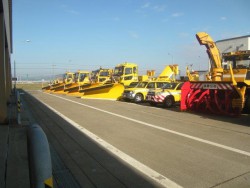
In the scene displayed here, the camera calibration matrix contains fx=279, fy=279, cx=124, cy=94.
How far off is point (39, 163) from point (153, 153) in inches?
185

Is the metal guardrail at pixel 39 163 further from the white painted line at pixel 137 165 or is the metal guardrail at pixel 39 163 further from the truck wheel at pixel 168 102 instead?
the truck wheel at pixel 168 102

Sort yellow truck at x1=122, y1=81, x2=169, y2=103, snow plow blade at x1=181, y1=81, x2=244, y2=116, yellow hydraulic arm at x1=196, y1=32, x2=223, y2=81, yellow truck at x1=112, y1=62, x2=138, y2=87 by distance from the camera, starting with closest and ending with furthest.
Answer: snow plow blade at x1=181, y1=81, x2=244, y2=116 → yellow hydraulic arm at x1=196, y1=32, x2=223, y2=81 → yellow truck at x1=122, y1=81, x2=169, y2=103 → yellow truck at x1=112, y1=62, x2=138, y2=87

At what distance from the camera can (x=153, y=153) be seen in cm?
668

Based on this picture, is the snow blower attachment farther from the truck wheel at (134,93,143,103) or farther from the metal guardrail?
the metal guardrail

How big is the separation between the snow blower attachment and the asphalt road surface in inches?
72.7

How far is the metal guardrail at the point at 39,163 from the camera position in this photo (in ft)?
7.20

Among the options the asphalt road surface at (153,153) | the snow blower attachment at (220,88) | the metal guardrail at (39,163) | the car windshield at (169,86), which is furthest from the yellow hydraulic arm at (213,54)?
the metal guardrail at (39,163)

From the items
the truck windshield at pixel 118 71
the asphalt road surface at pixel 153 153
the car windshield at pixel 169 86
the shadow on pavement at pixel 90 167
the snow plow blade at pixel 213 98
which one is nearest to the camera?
the shadow on pavement at pixel 90 167

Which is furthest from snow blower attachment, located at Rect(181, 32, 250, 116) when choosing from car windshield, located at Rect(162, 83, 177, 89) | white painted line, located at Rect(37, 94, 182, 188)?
white painted line, located at Rect(37, 94, 182, 188)

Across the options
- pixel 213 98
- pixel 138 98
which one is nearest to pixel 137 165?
pixel 213 98

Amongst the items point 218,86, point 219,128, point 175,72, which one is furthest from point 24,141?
point 175,72

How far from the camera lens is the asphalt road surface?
500 cm

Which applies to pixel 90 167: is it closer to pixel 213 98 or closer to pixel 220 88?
pixel 220 88

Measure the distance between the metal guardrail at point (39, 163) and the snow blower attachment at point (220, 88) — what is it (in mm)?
10872
